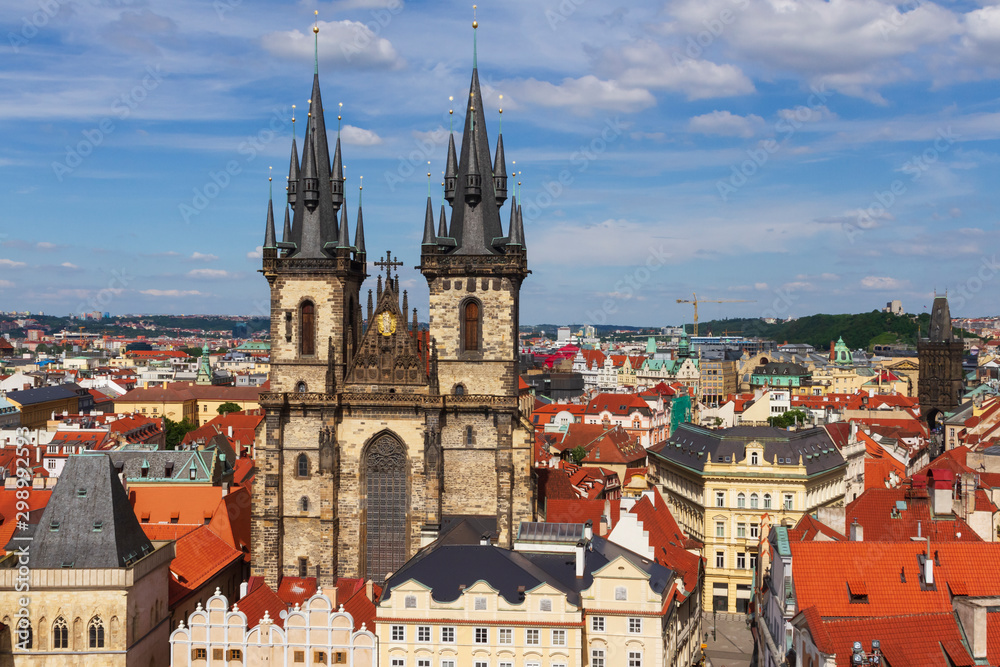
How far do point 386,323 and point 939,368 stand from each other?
13206 cm

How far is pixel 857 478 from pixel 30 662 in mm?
85203

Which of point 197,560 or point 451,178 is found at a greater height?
point 451,178

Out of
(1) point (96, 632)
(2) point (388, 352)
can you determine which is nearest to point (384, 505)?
(2) point (388, 352)

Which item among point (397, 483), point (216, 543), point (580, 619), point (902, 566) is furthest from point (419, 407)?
point (902, 566)

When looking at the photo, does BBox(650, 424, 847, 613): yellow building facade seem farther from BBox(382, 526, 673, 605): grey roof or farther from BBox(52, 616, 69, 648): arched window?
BBox(52, 616, 69, 648): arched window

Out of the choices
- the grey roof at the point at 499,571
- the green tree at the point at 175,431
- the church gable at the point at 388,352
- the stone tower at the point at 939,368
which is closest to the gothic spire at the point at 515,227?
the church gable at the point at 388,352

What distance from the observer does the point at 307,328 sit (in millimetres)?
73125

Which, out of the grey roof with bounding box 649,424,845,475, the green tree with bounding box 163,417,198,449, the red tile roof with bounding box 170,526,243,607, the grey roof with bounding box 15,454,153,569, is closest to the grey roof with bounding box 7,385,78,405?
the green tree with bounding box 163,417,198,449

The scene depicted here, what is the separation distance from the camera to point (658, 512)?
275ft

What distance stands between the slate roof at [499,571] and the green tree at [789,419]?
325ft

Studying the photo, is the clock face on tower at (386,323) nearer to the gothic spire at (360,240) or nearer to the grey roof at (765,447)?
the gothic spire at (360,240)

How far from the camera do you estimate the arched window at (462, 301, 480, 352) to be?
72.0 m

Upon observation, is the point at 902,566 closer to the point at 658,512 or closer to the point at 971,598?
the point at 971,598

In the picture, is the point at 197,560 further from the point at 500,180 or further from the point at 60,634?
the point at 500,180
